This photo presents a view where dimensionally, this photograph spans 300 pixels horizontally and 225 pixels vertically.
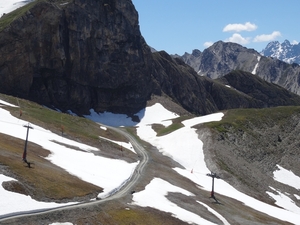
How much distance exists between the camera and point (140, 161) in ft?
273

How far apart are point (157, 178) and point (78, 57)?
98615mm

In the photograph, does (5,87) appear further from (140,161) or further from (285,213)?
Answer: (285,213)

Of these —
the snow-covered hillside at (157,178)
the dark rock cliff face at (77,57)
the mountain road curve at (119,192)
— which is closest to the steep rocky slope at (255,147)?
the snow-covered hillside at (157,178)

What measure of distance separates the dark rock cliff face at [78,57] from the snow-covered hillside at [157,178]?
136ft

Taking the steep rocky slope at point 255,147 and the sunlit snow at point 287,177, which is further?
the sunlit snow at point 287,177

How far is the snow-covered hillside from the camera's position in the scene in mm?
48581

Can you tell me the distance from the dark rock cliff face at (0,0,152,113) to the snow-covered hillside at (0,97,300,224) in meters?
41.3

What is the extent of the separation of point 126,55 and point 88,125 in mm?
73332

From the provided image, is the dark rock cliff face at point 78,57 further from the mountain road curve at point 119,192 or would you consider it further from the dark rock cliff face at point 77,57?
the mountain road curve at point 119,192

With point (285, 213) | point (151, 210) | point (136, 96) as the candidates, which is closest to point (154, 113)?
point (136, 96)

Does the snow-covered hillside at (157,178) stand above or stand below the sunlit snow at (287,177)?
below

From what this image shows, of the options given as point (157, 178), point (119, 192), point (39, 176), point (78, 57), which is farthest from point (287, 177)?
point (78, 57)

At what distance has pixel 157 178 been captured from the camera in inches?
2675

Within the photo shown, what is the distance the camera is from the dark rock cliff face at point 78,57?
138750mm
